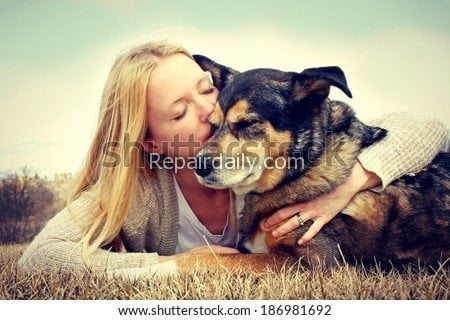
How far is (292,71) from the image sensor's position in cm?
235

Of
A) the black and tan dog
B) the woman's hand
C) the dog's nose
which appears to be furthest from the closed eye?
the woman's hand

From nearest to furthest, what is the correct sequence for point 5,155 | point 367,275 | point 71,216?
1. point 367,275
2. point 71,216
3. point 5,155

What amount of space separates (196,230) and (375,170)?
0.84 metres

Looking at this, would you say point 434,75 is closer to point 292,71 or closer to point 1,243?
point 292,71

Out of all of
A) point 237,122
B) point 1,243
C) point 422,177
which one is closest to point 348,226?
point 422,177

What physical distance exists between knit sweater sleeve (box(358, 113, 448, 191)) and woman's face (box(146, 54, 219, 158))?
0.70 m

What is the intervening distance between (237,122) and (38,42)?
106cm

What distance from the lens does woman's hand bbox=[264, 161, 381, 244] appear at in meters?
2.22

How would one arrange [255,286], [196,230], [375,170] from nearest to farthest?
[255,286] < [375,170] < [196,230]

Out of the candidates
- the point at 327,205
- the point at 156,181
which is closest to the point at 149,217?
the point at 156,181

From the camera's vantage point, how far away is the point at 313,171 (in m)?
2.29

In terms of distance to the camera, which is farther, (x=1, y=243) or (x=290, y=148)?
(x=1, y=243)

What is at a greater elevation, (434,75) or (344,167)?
(434,75)

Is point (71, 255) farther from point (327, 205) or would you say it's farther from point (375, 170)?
point (375, 170)
